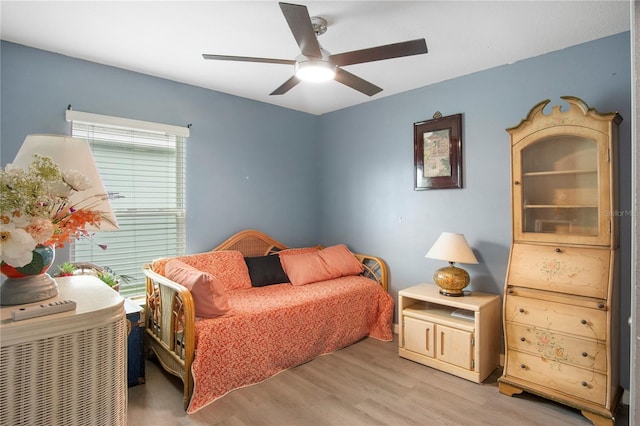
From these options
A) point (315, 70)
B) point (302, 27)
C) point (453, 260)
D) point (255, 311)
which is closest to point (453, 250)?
point (453, 260)

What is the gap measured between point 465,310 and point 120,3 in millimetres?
3196

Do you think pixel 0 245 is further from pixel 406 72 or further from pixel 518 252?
pixel 406 72

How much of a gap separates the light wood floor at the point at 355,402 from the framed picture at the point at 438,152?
5.42 feet

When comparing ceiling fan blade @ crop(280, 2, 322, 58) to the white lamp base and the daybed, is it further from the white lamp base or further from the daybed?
the daybed

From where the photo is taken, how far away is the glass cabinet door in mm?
2174

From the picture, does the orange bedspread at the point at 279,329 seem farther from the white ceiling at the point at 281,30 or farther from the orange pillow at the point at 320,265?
the white ceiling at the point at 281,30

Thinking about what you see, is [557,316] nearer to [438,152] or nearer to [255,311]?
[438,152]

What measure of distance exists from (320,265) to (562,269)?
209 centimetres

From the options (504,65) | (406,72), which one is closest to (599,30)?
(504,65)

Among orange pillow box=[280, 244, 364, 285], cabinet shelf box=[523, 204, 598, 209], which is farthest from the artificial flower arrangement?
cabinet shelf box=[523, 204, 598, 209]

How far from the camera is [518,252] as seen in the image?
2428 millimetres

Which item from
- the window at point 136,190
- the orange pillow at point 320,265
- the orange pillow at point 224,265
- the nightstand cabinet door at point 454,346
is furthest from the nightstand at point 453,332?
the window at point 136,190

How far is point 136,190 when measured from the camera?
3023 mm

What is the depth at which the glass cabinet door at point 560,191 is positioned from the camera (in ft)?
7.13
